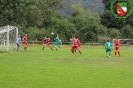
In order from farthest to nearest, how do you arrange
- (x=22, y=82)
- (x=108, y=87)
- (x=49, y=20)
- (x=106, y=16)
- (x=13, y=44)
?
(x=49, y=20), (x=106, y=16), (x=13, y=44), (x=22, y=82), (x=108, y=87)

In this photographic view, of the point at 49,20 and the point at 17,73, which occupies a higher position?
the point at 49,20

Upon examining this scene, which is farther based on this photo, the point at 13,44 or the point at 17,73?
the point at 13,44

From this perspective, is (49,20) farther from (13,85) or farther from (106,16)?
(13,85)

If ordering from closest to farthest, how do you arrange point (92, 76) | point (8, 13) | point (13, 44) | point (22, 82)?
point (22, 82) < point (92, 76) < point (13, 44) < point (8, 13)

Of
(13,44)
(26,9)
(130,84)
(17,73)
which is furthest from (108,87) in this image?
(26,9)

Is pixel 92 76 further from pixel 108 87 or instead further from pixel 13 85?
pixel 13 85

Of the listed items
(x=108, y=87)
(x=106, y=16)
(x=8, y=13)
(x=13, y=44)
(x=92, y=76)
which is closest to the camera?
(x=108, y=87)

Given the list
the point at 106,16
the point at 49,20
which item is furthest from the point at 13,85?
the point at 49,20

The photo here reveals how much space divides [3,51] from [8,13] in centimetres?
3530

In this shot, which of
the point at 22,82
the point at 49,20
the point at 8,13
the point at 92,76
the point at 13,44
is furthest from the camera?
the point at 49,20

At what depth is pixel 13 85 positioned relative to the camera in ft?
45.6

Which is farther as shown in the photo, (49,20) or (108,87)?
(49,20)

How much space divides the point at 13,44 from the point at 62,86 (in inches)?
1261

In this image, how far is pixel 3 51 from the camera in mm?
38219
